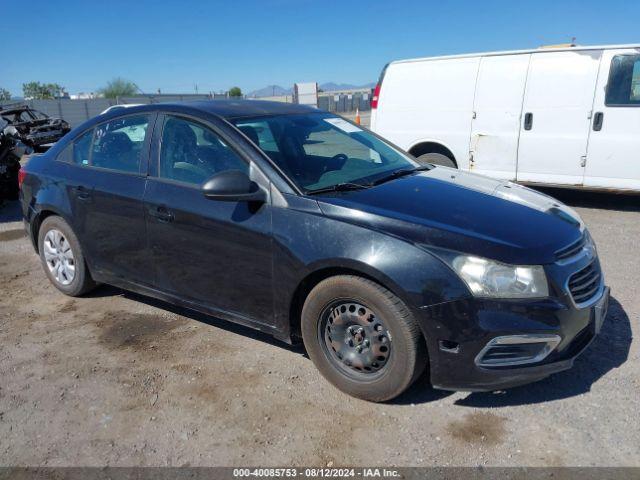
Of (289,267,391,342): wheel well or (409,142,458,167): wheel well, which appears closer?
(289,267,391,342): wheel well

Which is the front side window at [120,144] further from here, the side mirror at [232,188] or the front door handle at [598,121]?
the front door handle at [598,121]

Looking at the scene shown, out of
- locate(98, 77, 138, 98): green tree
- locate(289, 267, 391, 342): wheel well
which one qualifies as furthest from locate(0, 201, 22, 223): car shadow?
locate(98, 77, 138, 98): green tree

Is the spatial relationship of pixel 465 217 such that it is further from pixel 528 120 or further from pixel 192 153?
pixel 528 120

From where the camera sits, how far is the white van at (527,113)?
268 inches

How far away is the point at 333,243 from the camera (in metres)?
2.95

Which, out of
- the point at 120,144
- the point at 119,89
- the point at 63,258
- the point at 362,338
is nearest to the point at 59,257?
the point at 63,258

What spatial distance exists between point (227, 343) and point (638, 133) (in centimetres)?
578

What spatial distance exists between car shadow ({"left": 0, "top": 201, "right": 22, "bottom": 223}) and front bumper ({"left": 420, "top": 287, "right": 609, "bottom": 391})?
24.8 feet

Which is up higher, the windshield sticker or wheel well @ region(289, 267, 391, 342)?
the windshield sticker

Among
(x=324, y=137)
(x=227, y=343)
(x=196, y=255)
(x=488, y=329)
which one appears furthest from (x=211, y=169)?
(x=488, y=329)

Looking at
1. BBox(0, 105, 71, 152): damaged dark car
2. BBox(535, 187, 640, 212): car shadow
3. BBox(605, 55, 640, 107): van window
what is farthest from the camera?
BBox(0, 105, 71, 152): damaged dark car

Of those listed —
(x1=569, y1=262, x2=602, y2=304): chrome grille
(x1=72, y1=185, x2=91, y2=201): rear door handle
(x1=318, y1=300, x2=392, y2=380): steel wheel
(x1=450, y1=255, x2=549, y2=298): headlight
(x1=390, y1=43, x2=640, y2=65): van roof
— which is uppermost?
(x1=390, y1=43, x2=640, y2=65): van roof

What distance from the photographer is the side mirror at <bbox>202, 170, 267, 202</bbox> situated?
3.12 m

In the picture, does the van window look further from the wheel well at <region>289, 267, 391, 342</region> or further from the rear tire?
the rear tire
